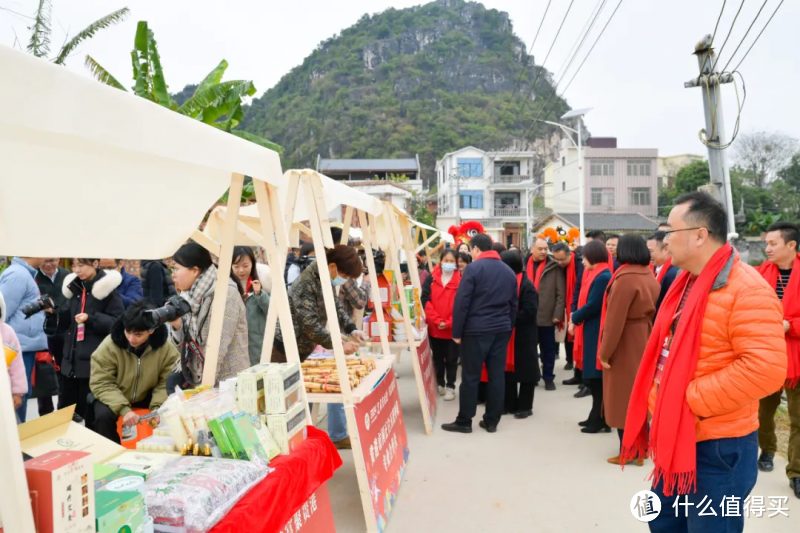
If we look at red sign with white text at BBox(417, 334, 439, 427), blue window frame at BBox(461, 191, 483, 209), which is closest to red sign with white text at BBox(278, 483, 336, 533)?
red sign with white text at BBox(417, 334, 439, 427)

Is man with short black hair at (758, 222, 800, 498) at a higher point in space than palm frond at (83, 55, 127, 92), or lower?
lower

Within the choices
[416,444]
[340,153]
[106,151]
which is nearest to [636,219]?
[340,153]

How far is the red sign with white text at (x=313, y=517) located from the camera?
7.96 feet

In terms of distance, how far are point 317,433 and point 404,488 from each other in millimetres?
1879

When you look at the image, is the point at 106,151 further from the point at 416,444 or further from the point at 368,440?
the point at 416,444

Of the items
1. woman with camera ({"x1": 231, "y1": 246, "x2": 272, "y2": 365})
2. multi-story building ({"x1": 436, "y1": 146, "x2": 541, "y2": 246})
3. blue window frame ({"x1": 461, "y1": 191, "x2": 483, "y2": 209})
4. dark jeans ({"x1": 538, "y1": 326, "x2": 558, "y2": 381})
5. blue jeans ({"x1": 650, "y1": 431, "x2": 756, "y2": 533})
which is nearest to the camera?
blue jeans ({"x1": 650, "y1": 431, "x2": 756, "y2": 533})

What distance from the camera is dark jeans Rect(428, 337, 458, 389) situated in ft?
24.3

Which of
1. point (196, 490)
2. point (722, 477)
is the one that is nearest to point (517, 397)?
point (722, 477)

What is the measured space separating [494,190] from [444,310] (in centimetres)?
4891

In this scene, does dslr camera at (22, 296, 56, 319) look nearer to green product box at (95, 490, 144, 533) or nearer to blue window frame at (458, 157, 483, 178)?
green product box at (95, 490, 144, 533)

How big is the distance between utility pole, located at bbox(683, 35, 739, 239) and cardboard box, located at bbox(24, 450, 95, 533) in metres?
7.16

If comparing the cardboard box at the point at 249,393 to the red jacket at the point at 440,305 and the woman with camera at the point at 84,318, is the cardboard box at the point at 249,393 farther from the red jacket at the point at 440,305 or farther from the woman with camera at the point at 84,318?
the red jacket at the point at 440,305

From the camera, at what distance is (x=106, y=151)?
179cm

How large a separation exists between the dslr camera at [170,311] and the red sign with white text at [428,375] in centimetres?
315
